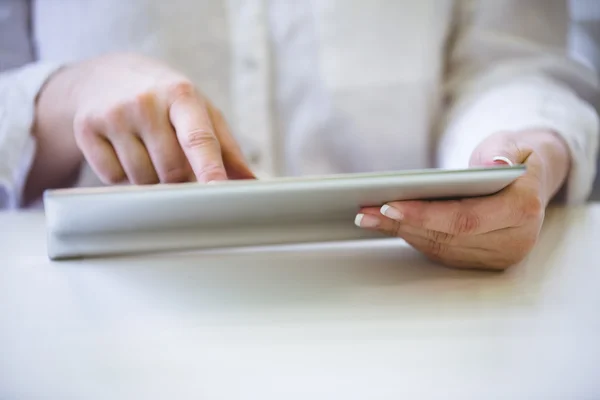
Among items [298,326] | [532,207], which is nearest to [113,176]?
[298,326]

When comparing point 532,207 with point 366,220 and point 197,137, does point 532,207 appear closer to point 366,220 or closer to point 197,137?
point 366,220

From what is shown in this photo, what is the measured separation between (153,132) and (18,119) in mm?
205

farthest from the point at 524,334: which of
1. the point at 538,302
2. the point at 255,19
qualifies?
the point at 255,19

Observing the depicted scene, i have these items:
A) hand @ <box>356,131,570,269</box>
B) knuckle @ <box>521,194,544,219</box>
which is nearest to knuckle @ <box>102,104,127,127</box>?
hand @ <box>356,131,570,269</box>

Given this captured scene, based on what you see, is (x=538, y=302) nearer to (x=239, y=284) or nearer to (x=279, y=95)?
(x=239, y=284)

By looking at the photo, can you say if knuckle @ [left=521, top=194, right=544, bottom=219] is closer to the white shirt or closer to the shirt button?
the white shirt

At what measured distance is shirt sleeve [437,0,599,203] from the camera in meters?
0.55

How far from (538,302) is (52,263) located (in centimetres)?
39

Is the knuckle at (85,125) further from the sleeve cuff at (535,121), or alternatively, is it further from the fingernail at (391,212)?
the sleeve cuff at (535,121)

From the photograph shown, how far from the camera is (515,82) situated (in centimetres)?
65

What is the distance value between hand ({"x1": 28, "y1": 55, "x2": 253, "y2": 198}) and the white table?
8cm

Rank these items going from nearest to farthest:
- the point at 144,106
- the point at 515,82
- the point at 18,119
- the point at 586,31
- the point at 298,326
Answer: the point at 298,326 → the point at 144,106 → the point at 18,119 → the point at 515,82 → the point at 586,31

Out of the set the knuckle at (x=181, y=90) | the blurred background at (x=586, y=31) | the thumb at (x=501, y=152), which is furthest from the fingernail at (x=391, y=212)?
the blurred background at (x=586, y=31)

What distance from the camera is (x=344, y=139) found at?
0.71 m
